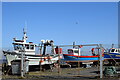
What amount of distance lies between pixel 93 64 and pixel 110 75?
12.3 m

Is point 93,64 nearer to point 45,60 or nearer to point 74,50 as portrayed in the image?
point 74,50

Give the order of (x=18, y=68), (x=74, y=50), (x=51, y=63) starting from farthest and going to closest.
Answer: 1. (x=74, y=50)
2. (x=51, y=63)
3. (x=18, y=68)

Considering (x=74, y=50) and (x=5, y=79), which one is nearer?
(x=5, y=79)

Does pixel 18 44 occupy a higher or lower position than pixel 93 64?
higher

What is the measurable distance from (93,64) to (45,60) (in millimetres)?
6664

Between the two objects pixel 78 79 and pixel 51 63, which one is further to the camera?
pixel 51 63

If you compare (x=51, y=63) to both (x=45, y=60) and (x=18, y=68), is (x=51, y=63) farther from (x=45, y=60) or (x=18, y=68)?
(x=18, y=68)

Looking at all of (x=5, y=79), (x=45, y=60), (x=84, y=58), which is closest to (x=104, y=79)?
(x=5, y=79)

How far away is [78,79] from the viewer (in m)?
11.6

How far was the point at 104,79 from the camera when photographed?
37.2ft

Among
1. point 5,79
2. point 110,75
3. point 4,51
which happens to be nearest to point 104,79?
point 110,75

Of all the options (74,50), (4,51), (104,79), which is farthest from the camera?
(74,50)

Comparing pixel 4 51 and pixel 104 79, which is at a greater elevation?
pixel 4 51

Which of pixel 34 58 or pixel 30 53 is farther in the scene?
pixel 30 53
